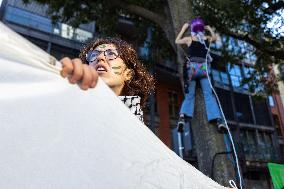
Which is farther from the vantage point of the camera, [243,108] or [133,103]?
[243,108]

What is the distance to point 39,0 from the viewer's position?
9.51 metres

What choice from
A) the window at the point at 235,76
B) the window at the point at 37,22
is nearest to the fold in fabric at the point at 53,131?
the window at the point at 37,22

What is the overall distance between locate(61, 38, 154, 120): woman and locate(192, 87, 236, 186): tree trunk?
287 centimetres

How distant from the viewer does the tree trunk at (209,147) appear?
4.88m

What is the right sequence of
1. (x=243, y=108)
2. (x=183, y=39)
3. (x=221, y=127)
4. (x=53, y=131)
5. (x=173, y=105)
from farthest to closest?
1. (x=243, y=108)
2. (x=173, y=105)
3. (x=183, y=39)
4. (x=221, y=127)
5. (x=53, y=131)

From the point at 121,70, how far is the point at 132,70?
0.17 meters

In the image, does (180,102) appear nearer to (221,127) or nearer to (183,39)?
(183,39)

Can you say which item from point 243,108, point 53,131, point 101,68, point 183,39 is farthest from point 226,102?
point 53,131

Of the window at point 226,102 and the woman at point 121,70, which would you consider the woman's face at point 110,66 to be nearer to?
the woman at point 121,70

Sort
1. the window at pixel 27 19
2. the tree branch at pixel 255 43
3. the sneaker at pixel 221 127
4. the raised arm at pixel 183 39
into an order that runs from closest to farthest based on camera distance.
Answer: the sneaker at pixel 221 127 < the raised arm at pixel 183 39 < the tree branch at pixel 255 43 < the window at pixel 27 19

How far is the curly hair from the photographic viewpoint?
83.5 inches

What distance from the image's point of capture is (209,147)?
208 inches

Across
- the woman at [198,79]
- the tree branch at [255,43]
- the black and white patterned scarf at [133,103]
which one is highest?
the tree branch at [255,43]

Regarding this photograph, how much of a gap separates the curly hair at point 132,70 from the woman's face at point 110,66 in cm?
4
